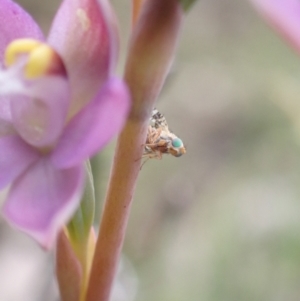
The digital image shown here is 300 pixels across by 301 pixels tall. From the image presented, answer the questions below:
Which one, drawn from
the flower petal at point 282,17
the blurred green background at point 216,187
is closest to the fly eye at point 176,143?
the flower petal at point 282,17

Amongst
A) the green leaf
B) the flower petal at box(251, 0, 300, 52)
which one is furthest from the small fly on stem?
the flower petal at box(251, 0, 300, 52)

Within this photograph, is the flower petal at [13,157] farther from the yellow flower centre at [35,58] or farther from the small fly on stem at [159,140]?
the small fly on stem at [159,140]

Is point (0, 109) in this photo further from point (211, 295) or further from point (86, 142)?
point (211, 295)

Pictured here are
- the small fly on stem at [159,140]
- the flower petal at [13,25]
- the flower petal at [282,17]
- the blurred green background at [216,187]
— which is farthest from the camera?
the blurred green background at [216,187]

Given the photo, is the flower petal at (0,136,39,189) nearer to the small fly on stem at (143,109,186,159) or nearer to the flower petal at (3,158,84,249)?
the flower petal at (3,158,84,249)

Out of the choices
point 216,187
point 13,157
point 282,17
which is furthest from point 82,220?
point 216,187

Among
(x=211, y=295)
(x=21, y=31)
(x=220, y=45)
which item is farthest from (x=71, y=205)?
(x=220, y=45)
